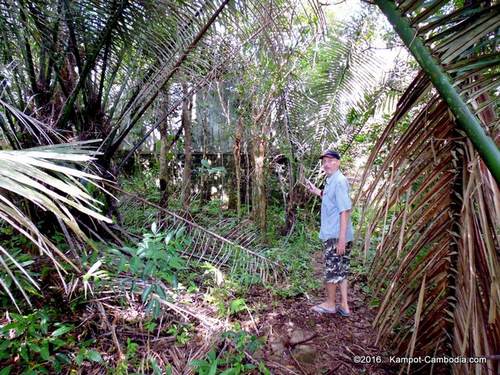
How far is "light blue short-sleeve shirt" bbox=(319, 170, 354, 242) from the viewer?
239 cm

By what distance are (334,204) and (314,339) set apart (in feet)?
3.26

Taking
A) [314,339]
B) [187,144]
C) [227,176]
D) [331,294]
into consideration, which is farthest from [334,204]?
[227,176]

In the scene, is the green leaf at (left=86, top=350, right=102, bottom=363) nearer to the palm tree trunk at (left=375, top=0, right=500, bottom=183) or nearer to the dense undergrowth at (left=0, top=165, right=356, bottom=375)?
the dense undergrowth at (left=0, top=165, right=356, bottom=375)

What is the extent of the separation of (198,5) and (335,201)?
1821 mm

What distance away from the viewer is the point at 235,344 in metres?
1.85

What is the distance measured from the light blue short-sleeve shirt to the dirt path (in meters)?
0.64

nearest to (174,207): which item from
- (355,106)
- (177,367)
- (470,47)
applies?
(177,367)

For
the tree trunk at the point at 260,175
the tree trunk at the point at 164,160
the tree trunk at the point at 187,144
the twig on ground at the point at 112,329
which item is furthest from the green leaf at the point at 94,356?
the tree trunk at the point at 187,144

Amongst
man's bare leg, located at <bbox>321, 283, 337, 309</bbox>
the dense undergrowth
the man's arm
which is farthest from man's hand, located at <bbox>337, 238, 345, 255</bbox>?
the dense undergrowth

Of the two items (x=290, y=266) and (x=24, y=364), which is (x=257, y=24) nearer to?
(x=290, y=266)

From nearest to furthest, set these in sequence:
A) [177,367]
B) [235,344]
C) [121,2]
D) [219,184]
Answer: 1. [177,367]
2. [235,344]
3. [121,2]
4. [219,184]

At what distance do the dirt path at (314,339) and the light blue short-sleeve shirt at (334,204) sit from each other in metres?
0.64

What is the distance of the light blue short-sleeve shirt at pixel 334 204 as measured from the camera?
2393 millimetres

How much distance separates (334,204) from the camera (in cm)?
250
